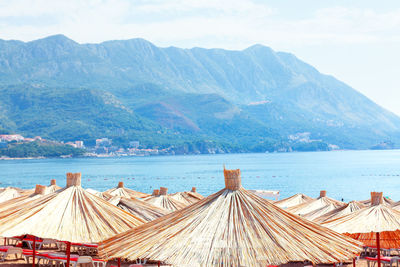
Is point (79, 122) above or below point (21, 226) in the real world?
above

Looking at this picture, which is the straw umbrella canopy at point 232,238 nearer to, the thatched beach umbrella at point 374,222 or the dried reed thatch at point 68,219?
the dried reed thatch at point 68,219

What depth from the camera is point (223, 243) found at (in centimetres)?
566

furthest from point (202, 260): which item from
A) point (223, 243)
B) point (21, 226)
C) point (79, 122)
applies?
point (79, 122)

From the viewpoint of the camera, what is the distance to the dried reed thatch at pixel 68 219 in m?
7.28

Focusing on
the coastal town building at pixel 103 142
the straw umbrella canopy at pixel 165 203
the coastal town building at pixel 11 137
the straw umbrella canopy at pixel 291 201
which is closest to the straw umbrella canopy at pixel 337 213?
the straw umbrella canopy at pixel 165 203

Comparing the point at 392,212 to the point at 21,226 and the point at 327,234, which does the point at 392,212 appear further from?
the point at 21,226

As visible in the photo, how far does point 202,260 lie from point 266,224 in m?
0.84

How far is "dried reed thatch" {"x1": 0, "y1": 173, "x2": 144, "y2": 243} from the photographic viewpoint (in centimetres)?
728

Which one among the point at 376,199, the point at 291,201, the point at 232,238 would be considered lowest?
the point at 291,201

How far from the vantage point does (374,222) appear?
7.94 meters

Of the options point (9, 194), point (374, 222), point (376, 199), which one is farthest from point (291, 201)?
point (374, 222)

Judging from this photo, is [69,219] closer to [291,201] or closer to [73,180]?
[73,180]

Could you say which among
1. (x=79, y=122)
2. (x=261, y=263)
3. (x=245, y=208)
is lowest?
(x=261, y=263)

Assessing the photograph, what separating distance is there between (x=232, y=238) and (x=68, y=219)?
279cm
